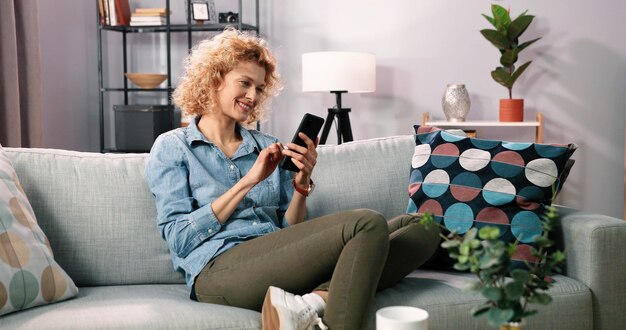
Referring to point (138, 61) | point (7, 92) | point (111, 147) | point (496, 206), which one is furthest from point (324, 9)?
point (496, 206)

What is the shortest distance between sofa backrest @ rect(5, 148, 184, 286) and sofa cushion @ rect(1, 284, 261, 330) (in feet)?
0.55

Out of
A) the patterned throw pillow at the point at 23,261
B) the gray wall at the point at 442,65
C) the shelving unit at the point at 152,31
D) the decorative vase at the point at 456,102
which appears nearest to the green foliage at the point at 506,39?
the decorative vase at the point at 456,102

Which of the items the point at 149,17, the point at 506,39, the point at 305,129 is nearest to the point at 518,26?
the point at 506,39

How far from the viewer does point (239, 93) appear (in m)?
2.19

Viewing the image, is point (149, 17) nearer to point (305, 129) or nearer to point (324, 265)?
point (305, 129)

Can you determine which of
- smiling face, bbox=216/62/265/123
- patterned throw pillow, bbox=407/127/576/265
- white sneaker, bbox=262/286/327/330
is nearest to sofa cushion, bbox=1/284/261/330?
white sneaker, bbox=262/286/327/330

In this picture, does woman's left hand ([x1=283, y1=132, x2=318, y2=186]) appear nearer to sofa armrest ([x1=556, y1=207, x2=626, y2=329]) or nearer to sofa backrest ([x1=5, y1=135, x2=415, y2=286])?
sofa backrest ([x1=5, y1=135, x2=415, y2=286])

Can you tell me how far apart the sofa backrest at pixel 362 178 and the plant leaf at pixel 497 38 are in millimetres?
2034

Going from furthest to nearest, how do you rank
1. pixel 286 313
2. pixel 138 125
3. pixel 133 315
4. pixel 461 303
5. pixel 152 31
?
pixel 152 31 < pixel 138 125 < pixel 461 303 < pixel 133 315 < pixel 286 313

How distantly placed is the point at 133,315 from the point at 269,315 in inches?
13.0

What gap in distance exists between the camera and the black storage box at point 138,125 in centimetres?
466

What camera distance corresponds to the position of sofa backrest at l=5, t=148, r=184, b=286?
2.07 meters

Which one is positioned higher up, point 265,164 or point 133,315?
point 265,164

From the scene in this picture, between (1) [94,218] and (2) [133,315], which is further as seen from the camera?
(1) [94,218]
